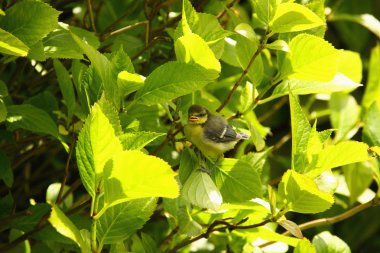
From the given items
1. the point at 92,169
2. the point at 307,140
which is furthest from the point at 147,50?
the point at 92,169

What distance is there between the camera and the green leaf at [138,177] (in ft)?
2.76

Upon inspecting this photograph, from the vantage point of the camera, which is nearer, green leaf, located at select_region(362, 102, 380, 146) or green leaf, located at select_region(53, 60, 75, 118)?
green leaf, located at select_region(53, 60, 75, 118)

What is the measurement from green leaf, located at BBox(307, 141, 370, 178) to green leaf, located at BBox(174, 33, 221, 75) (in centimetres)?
26

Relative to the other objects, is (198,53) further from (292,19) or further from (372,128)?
(372,128)

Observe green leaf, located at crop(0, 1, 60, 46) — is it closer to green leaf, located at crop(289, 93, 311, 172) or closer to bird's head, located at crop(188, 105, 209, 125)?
bird's head, located at crop(188, 105, 209, 125)

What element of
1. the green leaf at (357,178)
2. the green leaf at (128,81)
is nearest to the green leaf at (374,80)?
the green leaf at (357,178)

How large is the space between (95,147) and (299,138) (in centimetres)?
46

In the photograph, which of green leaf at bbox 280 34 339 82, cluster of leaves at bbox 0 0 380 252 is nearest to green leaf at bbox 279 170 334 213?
cluster of leaves at bbox 0 0 380 252

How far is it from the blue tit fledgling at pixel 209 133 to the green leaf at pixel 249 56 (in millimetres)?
130

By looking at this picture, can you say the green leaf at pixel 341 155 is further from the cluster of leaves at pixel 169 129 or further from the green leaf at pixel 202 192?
the green leaf at pixel 202 192

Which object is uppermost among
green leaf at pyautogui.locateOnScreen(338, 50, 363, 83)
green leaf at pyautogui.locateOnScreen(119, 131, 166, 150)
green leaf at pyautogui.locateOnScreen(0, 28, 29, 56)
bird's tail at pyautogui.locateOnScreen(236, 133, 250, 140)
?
green leaf at pyautogui.locateOnScreen(0, 28, 29, 56)

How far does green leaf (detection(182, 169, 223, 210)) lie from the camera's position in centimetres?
108

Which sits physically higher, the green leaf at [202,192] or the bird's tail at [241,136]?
the green leaf at [202,192]

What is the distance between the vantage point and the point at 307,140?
1.17 meters
